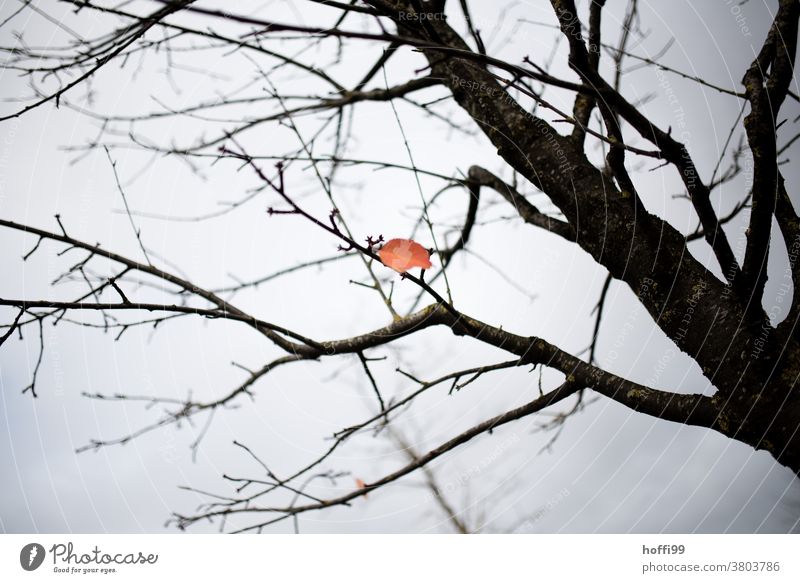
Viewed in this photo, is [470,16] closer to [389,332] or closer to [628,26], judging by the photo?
[628,26]

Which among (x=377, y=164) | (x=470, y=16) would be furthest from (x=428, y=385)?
(x=470, y=16)

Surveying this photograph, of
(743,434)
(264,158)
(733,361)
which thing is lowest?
(743,434)

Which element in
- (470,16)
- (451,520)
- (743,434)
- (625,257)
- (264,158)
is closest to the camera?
(743,434)

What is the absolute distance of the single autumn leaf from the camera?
96 cm

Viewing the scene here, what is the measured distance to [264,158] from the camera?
1.65 m

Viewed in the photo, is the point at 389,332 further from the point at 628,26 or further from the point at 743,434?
the point at 628,26

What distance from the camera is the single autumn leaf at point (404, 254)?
0.96 metres

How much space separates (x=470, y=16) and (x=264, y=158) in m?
0.86

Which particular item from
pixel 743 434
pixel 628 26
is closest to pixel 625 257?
pixel 743 434

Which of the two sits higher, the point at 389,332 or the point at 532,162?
the point at 532,162

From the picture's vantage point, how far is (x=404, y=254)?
0.97 meters

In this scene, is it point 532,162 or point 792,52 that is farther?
point 532,162

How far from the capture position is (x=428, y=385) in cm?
131
